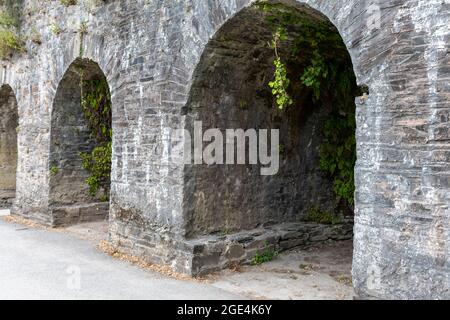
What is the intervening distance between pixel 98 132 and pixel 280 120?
413 centimetres

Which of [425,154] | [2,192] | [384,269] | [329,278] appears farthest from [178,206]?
Answer: [2,192]

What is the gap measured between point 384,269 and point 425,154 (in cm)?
99

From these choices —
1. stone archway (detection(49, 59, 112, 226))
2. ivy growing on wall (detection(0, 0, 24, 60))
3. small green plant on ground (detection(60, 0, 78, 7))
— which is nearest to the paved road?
stone archway (detection(49, 59, 112, 226))

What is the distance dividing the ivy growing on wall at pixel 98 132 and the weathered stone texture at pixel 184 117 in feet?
2.20

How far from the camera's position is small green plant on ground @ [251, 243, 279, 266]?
20.5 feet

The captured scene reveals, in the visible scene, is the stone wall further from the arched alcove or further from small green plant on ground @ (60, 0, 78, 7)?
small green plant on ground @ (60, 0, 78, 7)

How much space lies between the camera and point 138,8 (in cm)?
650

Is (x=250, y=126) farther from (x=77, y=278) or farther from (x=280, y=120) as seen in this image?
(x=77, y=278)

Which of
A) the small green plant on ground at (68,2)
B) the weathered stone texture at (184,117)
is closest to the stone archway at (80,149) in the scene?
the weathered stone texture at (184,117)

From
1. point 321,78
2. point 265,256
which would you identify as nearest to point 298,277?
point 265,256

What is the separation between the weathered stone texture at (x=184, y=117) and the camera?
3604mm

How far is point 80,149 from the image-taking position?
29.9 ft

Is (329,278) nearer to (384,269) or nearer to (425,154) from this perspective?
(384,269)
